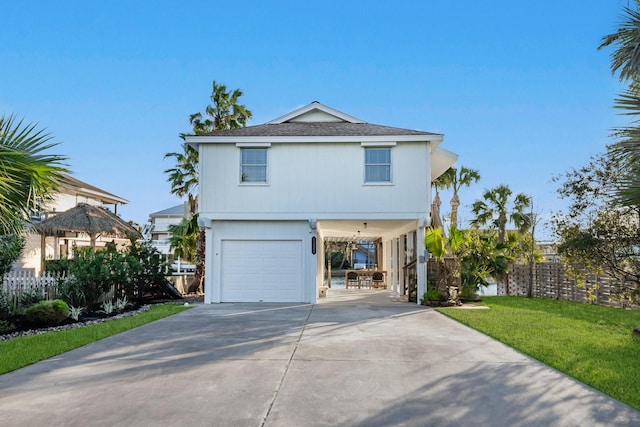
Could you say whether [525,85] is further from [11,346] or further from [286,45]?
[11,346]

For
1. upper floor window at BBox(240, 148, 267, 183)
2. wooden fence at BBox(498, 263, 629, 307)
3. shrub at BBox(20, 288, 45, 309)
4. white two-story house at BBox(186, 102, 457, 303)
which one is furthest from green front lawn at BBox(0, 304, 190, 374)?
wooden fence at BBox(498, 263, 629, 307)

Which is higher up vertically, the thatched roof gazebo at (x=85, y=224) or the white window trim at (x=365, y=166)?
the white window trim at (x=365, y=166)

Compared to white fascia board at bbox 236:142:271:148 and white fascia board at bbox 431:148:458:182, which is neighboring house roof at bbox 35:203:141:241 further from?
white fascia board at bbox 431:148:458:182

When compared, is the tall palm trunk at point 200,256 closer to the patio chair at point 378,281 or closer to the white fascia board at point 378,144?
the white fascia board at point 378,144

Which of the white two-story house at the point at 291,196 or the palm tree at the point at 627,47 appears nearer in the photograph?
the palm tree at the point at 627,47

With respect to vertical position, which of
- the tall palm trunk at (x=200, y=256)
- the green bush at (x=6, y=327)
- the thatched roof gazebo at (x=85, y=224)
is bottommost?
the green bush at (x=6, y=327)

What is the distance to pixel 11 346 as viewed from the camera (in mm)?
7922

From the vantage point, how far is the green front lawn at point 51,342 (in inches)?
267

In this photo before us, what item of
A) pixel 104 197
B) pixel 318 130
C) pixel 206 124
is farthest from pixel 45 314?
pixel 104 197

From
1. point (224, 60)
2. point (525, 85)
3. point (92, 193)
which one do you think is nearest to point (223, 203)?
point (224, 60)

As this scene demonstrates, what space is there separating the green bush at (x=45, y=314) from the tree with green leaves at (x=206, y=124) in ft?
30.9

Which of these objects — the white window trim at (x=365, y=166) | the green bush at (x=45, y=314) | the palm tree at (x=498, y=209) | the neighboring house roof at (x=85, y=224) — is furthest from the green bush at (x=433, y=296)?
the palm tree at (x=498, y=209)

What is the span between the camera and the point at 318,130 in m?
16.2

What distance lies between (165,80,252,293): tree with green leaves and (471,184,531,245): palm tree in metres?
15.7
